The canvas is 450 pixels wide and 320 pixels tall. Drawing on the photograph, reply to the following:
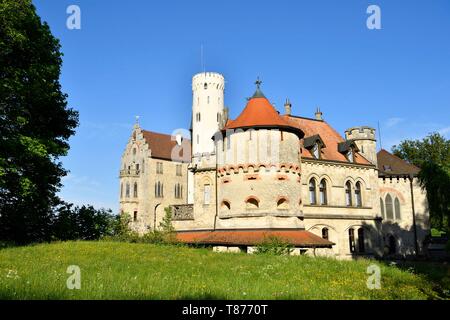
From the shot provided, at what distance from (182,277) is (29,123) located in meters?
12.3

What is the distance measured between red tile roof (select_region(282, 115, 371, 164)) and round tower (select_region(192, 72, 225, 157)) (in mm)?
14605

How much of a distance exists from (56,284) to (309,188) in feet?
74.9

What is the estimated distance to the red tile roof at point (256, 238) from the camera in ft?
78.4

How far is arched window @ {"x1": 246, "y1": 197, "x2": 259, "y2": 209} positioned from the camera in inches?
1027

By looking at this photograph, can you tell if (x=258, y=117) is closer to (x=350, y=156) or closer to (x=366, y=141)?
(x=350, y=156)

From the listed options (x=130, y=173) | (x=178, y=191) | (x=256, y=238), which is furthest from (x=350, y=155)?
(x=130, y=173)

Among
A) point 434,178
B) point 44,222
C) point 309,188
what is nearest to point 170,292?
point 434,178

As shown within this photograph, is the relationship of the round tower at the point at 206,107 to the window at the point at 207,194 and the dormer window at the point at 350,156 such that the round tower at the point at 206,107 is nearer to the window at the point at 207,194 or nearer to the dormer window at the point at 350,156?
the window at the point at 207,194

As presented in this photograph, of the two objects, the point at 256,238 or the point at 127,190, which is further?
the point at 127,190

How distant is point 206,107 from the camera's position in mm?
49406

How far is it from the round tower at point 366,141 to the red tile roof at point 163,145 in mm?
31644

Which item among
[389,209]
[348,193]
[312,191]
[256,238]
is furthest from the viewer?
[389,209]

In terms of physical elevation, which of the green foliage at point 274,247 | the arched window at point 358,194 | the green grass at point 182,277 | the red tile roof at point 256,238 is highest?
the arched window at point 358,194

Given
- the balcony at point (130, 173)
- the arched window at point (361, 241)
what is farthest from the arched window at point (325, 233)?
the balcony at point (130, 173)
